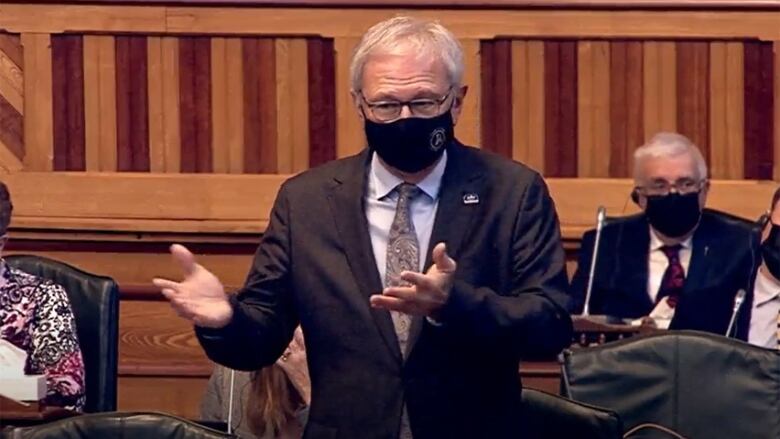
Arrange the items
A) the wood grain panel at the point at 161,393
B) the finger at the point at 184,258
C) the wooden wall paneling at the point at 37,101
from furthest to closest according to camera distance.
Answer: the wooden wall paneling at the point at 37,101 → the wood grain panel at the point at 161,393 → the finger at the point at 184,258

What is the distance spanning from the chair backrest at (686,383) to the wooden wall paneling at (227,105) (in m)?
2.04

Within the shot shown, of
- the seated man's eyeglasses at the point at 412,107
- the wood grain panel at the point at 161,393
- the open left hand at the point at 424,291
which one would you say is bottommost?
the wood grain panel at the point at 161,393

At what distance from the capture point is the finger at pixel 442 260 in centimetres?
250

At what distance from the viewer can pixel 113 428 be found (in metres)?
3.02

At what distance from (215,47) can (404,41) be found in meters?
2.86

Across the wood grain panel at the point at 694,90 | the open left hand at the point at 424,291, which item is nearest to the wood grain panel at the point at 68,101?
the wood grain panel at the point at 694,90

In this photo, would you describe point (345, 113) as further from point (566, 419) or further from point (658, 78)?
point (566, 419)

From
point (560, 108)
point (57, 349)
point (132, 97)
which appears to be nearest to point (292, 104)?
point (132, 97)

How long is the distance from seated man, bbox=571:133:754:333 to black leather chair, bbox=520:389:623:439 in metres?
1.59

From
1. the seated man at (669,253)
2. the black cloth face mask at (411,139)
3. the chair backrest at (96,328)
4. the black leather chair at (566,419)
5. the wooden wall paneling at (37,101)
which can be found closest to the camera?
the black cloth face mask at (411,139)

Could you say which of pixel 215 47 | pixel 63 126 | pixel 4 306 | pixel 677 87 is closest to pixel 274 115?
pixel 215 47

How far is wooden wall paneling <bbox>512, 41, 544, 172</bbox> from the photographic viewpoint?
5508 millimetres

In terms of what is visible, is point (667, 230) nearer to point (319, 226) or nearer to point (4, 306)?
point (4, 306)

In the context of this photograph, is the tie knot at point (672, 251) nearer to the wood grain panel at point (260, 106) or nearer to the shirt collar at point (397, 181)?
the wood grain panel at point (260, 106)
